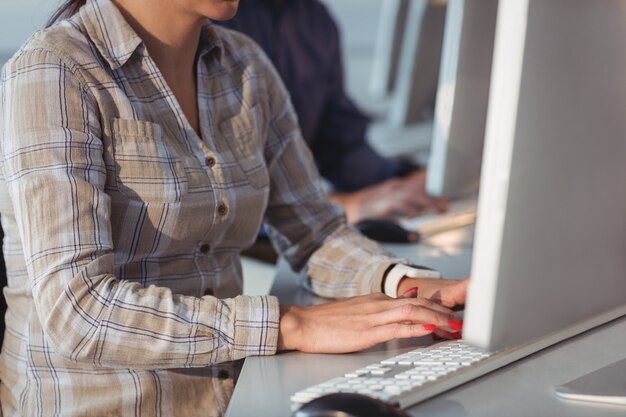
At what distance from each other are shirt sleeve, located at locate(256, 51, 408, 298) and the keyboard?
1.57 ft

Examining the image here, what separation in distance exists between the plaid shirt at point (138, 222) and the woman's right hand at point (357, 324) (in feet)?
0.11

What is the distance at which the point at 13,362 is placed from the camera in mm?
1418

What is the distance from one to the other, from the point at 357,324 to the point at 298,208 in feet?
1.59

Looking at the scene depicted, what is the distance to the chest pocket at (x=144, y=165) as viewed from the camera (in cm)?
130

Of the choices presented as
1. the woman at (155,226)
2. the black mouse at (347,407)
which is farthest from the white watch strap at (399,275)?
the black mouse at (347,407)

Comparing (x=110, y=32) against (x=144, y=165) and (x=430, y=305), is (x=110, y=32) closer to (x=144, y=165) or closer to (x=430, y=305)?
(x=144, y=165)

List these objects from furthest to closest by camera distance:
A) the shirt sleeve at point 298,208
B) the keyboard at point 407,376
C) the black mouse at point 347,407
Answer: the shirt sleeve at point 298,208 → the keyboard at point 407,376 → the black mouse at point 347,407

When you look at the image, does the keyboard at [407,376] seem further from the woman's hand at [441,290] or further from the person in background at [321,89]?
the person in background at [321,89]

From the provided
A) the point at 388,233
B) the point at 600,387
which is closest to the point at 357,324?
the point at 600,387

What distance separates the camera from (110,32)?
135 centimetres

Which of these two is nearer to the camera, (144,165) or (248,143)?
(144,165)

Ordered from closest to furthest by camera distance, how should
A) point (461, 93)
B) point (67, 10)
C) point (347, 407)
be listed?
point (347, 407) < point (67, 10) < point (461, 93)

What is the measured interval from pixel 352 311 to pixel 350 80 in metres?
4.99

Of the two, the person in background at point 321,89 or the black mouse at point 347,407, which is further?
the person in background at point 321,89
